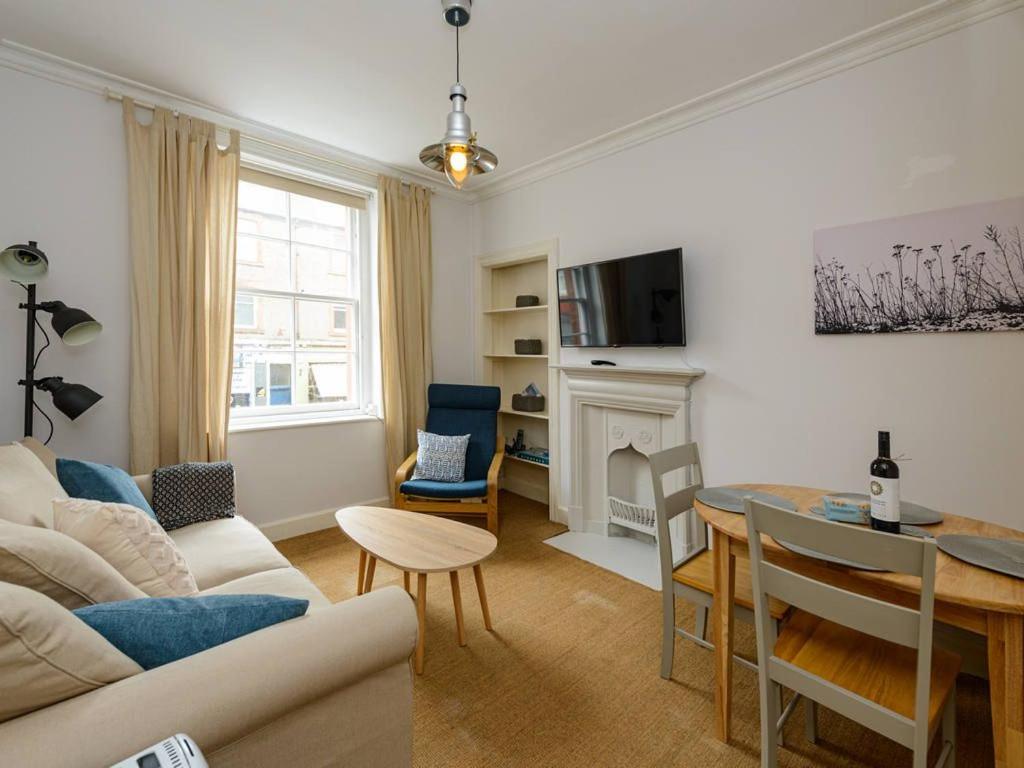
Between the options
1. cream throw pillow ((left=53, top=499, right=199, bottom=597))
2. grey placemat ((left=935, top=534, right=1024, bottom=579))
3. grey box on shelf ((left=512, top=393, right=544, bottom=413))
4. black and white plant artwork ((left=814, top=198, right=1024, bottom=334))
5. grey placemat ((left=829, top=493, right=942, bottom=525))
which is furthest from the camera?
grey box on shelf ((left=512, top=393, right=544, bottom=413))

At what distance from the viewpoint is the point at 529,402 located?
4.11 m

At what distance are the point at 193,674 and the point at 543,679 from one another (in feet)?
4.65

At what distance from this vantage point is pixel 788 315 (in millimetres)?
2576

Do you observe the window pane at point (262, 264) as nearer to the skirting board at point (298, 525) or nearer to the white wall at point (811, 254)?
the skirting board at point (298, 525)

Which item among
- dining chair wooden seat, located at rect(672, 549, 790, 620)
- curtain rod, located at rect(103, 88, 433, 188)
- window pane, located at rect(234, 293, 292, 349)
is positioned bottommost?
dining chair wooden seat, located at rect(672, 549, 790, 620)

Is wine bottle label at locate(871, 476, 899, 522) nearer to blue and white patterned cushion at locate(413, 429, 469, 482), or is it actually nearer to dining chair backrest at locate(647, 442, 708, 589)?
dining chair backrest at locate(647, 442, 708, 589)

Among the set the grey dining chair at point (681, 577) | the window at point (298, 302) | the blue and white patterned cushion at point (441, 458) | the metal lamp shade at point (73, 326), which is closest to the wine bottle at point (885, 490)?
the grey dining chair at point (681, 577)

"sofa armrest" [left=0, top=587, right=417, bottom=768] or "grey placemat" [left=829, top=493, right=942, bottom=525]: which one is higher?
"grey placemat" [left=829, top=493, right=942, bottom=525]

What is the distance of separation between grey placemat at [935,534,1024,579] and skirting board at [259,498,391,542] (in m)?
3.49

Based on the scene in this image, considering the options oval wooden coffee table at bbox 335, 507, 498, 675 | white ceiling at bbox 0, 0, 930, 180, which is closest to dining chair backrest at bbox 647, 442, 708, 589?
oval wooden coffee table at bbox 335, 507, 498, 675

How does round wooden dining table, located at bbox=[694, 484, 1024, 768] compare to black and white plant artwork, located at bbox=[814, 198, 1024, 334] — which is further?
black and white plant artwork, located at bbox=[814, 198, 1024, 334]

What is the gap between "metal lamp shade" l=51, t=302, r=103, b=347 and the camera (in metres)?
2.30

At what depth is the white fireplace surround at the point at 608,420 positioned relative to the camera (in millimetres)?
3008

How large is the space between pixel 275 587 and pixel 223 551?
50cm
